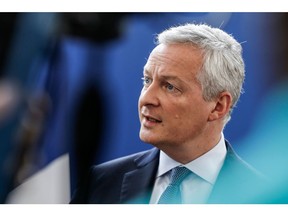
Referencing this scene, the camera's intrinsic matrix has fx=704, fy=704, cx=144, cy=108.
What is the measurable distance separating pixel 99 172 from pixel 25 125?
0.33 m

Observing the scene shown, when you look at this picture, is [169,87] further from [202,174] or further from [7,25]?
[7,25]

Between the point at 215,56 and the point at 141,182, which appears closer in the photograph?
the point at 215,56

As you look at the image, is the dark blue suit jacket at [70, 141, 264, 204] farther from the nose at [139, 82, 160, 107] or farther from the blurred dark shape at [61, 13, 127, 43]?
the blurred dark shape at [61, 13, 127, 43]

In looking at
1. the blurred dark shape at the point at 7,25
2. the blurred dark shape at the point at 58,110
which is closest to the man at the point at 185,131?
the blurred dark shape at the point at 58,110

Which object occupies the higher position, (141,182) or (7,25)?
(7,25)

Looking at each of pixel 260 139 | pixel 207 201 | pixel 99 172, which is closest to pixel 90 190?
pixel 99 172

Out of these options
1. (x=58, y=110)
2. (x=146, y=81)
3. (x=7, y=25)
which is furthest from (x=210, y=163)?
(x=7, y=25)

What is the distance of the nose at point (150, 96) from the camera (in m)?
2.54

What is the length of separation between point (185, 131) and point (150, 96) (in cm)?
18

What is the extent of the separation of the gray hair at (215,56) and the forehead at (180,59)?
19mm

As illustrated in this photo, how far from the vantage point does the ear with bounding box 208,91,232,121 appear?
2.55 meters

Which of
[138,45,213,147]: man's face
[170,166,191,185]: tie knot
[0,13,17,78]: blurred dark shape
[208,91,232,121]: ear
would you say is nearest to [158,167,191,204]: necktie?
[170,166,191,185]: tie knot

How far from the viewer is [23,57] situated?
1.74 m

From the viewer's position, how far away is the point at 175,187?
2607 millimetres
